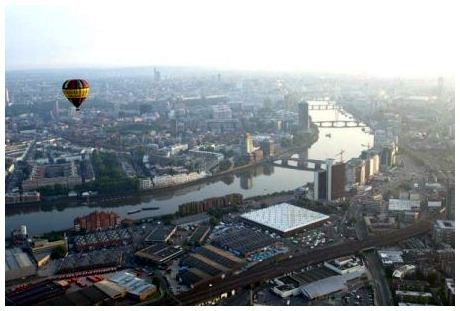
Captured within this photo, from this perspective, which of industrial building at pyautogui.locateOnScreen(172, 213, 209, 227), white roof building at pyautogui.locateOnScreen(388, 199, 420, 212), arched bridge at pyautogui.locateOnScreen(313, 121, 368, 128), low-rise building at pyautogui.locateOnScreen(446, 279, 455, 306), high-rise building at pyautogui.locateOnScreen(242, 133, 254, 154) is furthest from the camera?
arched bridge at pyautogui.locateOnScreen(313, 121, 368, 128)

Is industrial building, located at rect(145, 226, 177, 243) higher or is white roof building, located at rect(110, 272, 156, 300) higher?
white roof building, located at rect(110, 272, 156, 300)

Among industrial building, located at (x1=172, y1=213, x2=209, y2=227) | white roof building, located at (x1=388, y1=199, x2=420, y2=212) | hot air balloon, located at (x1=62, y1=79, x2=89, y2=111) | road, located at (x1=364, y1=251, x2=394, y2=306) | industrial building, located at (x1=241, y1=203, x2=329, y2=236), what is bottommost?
industrial building, located at (x1=172, y1=213, x2=209, y2=227)

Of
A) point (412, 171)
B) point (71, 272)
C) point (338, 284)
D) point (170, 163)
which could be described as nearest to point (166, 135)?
point (170, 163)

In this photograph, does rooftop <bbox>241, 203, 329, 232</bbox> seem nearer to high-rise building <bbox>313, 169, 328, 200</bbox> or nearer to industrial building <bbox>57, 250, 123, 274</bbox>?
high-rise building <bbox>313, 169, 328, 200</bbox>

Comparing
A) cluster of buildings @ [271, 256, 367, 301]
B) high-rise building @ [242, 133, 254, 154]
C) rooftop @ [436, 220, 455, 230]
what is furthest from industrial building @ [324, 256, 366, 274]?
high-rise building @ [242, 133, 254, 154]

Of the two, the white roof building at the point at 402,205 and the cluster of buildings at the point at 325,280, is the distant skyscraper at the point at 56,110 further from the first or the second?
the cluster of buildings at the point at 325,280

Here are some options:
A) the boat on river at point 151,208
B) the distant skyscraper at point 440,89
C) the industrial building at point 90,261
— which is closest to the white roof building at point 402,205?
the boat on river at point 151,208

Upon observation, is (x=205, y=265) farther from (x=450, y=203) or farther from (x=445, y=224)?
(x=450, y=203)

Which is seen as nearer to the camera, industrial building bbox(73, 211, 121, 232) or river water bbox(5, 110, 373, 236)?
industrial building bbox(73, 211, 121, 232)
